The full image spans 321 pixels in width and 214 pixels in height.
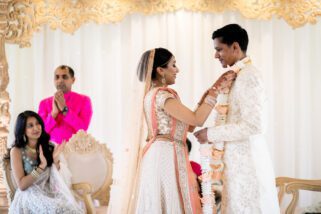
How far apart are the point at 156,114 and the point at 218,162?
0.47 meters

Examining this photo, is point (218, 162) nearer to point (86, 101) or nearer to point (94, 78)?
point (86, 101)

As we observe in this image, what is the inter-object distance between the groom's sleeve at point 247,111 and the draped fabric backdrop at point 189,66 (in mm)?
2619

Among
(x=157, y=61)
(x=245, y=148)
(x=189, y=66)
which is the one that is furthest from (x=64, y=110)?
(x=245, y=148)

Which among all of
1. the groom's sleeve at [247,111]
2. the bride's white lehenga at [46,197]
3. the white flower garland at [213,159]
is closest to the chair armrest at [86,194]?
the bride's white lehenga at [46,197]

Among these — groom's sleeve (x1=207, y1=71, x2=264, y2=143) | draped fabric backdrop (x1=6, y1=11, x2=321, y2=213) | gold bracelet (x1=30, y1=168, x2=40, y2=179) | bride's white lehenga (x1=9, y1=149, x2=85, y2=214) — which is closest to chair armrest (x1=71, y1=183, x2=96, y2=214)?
bride's white lehenga (x1=9, y1=149, x2=85, y2=214)

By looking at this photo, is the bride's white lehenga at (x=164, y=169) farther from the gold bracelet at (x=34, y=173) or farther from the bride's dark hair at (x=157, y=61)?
the gold bracelet at (x=34, y=173)

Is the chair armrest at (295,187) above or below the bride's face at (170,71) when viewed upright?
below

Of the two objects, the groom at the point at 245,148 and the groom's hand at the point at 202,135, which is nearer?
the groom at the point at 245,148

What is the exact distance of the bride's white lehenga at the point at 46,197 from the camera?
4031mm

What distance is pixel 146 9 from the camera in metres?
5.59

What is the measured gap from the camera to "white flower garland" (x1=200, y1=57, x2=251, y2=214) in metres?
3.25

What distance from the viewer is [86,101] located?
5461 mm

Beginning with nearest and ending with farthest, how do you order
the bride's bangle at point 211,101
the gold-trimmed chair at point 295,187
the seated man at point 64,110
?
the bride's bangle at point 211,101, the gold-trimmed chair at point 295,187, the seated man at point 64,110

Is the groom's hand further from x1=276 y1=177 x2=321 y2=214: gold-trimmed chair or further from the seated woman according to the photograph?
the seated woman
